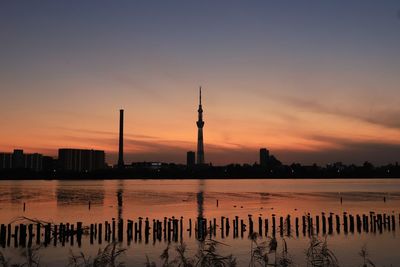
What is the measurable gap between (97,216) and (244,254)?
31664 millimetres

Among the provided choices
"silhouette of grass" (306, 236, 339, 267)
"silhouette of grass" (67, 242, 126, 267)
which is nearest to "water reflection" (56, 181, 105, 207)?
"silhouette of grass" (67, 242, 126, 267)

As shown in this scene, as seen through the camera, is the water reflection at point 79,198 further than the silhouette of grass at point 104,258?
Yes

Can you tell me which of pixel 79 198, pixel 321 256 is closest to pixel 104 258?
pixel 321 256

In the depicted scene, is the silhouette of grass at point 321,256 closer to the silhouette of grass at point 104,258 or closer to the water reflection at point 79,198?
the silhouette of grass at point 104,258

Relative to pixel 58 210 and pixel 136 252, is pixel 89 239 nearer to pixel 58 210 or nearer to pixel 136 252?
pixel 136 252

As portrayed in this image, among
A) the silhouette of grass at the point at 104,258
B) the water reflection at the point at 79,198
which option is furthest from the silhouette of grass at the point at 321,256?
the water reflection at the point at 79,198

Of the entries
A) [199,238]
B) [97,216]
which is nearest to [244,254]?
[199,238]

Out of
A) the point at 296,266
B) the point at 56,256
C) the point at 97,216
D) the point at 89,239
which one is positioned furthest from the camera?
the point at 97,216

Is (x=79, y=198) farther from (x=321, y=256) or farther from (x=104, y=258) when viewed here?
(x=104, y=258)

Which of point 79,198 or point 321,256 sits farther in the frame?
point 79,198

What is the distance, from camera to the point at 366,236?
39.3 metres

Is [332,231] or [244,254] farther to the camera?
[332,231]

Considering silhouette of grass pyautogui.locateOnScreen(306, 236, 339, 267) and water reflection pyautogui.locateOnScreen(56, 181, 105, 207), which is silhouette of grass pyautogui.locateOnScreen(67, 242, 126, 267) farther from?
water reflection pyautogui.locateOnScreen(56, 181, 105, 207)

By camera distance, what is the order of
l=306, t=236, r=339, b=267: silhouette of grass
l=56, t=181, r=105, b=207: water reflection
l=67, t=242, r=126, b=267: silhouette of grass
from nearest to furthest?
l=67, t=242, r=126, b=267: silhouette of grass
l=306, t=236, r=339, b=267: silhouette of grass
l=56, t=181, r=105, b=207: water reflection
